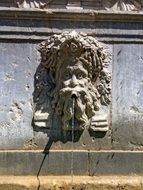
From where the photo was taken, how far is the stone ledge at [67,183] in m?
6.78

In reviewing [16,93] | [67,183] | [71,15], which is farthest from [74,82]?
[67,183]

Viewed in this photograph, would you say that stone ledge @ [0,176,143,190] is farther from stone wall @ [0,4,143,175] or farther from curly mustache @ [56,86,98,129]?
curly mustache @ [56,86,98,129]

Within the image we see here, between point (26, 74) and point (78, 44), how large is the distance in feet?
2.36

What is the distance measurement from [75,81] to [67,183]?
3.85 ft

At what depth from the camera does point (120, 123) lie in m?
7.34

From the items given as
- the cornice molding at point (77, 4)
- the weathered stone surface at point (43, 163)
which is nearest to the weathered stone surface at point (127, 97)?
the weathered stone surface at point (43, 163)

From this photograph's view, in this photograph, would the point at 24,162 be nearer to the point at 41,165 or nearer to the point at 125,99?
the point at 41,165

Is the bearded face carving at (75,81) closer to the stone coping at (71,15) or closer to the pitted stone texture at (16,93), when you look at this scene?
the pitted stone texture at (16,93)

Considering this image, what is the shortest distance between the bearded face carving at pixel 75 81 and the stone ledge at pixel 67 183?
24.2 inches

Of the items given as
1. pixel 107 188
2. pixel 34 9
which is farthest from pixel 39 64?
pixel 107 188

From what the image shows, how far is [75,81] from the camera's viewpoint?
7121 millimetres

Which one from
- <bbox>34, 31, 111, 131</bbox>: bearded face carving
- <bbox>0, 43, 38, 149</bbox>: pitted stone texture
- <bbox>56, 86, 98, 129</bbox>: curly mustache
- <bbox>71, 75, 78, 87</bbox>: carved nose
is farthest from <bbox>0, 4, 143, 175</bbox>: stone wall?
<bbox>71, 75, 78, 87</bbox>: carved nose

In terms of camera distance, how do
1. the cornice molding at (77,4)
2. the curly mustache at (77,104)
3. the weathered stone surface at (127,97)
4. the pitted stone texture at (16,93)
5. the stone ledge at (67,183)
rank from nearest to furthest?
the stone ledge at (67,183), the curly mustache at (77,104), the pitted stone texture at (16,93), the weathered stone surface at (127,97), the cornice molding at (77,4)

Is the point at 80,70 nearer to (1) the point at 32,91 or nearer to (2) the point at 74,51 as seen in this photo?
(2) the point at 74,51
